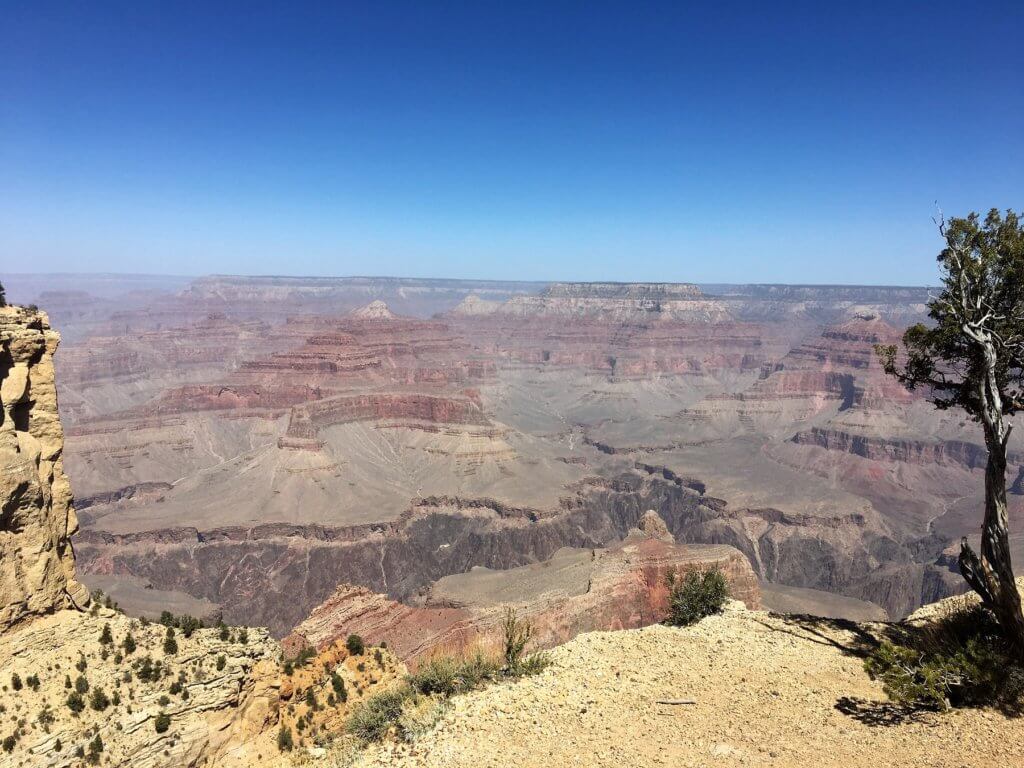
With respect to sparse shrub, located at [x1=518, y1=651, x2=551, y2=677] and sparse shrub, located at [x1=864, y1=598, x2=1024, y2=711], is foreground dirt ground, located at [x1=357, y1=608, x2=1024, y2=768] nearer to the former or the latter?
sparse shrub, located at [x1=518, y1=651, x2=551, y2=677]

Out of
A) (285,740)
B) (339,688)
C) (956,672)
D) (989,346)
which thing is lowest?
(339,688)

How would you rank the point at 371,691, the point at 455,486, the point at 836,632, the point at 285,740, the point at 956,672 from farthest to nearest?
the point at 455,486 → the point at 371,691 → the point at 836,632 → the point at 285,740 → the point at 956,672

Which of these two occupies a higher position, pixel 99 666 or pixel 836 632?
pixel 99 666

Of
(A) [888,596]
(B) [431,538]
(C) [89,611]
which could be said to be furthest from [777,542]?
(C) [89,611]

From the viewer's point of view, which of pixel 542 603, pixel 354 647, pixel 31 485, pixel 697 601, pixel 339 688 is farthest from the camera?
pixel 542 603

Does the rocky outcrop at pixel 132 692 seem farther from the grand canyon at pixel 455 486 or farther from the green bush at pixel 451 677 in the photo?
the grand canyon at pixel 455 486

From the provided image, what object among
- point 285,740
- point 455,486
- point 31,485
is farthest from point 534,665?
point 455,486

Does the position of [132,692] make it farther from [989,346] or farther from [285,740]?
[989,346]
